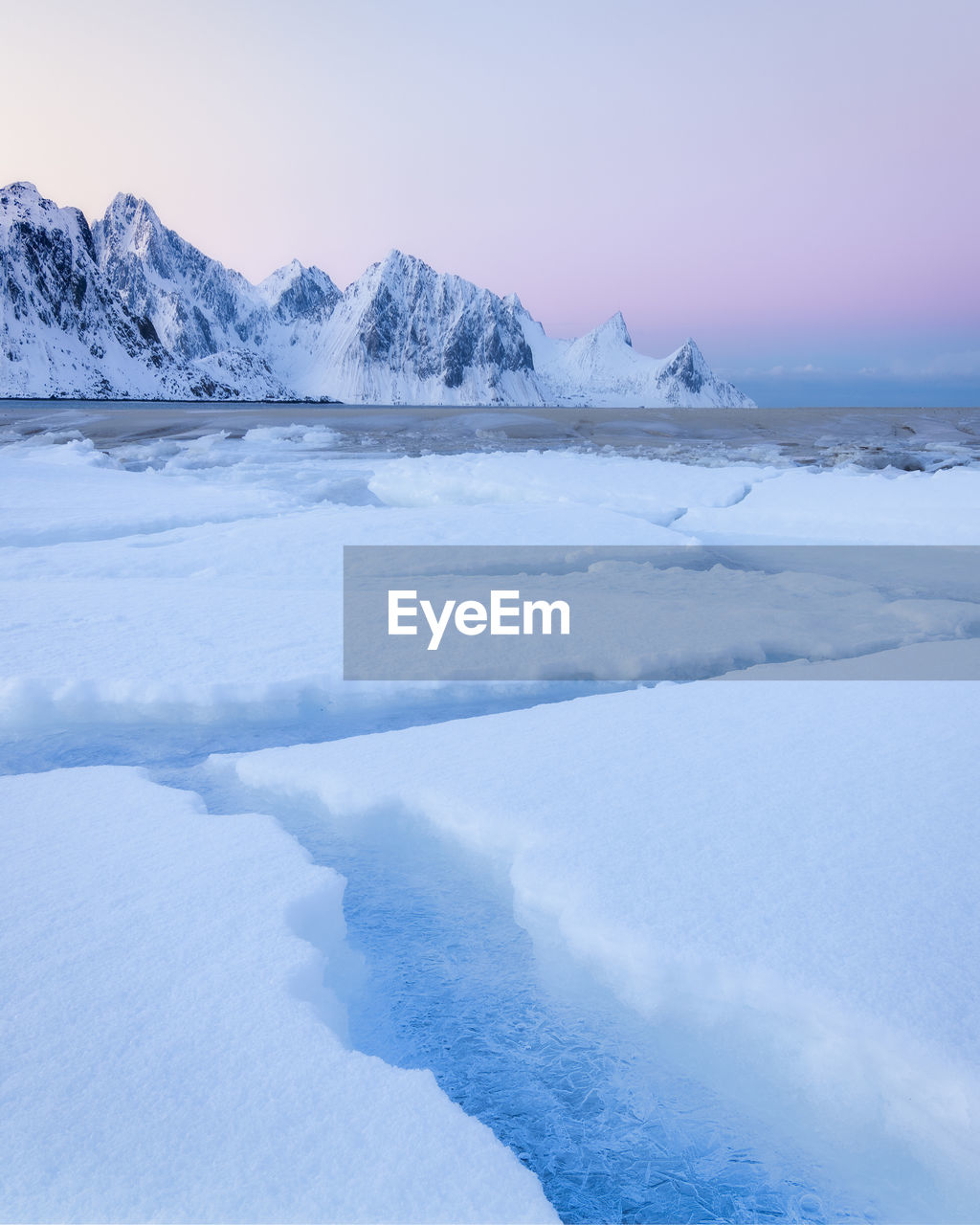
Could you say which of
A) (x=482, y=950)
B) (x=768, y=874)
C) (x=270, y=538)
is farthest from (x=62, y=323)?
(x=768, y=874)

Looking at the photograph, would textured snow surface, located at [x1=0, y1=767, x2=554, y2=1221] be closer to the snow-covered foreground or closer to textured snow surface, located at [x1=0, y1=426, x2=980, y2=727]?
the snow-covered foreground

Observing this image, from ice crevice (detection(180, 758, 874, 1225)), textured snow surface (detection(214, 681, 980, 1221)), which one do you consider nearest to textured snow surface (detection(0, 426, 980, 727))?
textured snow surface (detection(214, 681, 980, 1221))

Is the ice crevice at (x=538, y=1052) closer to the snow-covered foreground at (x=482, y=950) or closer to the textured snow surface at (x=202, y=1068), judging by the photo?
the snow-covered foreground at (x=482, y=950)

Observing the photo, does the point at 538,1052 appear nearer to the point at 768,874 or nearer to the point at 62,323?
the point at 768,874

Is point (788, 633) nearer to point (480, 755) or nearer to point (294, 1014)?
point (480, 755)

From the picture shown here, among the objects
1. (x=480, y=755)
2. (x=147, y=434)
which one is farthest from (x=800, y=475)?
(x=147, y=434)

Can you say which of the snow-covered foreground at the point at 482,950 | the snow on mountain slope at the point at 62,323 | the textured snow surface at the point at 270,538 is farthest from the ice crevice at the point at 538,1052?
the snow on mountain slope at the point at 62,323
